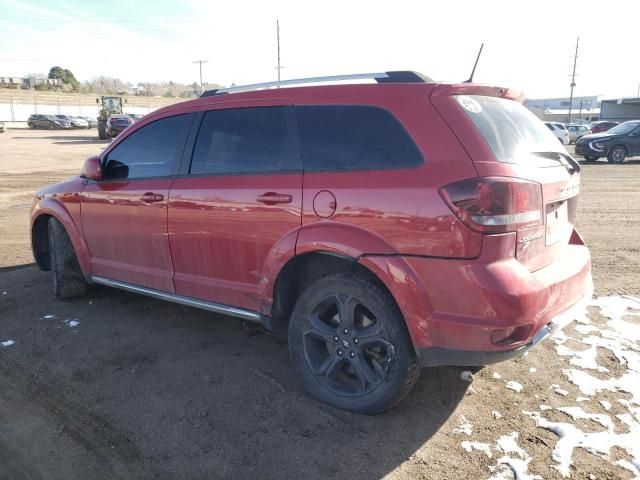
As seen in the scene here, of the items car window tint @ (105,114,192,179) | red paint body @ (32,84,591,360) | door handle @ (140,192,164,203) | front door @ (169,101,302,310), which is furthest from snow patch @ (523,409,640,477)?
car window tint @ (105,114,192,179)

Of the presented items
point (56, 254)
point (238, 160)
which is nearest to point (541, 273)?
point (238, 160)

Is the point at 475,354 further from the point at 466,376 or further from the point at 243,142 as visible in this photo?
the point at 243,142

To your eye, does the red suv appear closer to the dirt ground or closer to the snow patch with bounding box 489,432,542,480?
the dirt ground

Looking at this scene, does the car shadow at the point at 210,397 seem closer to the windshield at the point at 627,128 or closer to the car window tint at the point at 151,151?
the car window tint at the point at 151,151

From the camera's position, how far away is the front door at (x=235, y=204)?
3.28m

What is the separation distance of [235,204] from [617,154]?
20.0m


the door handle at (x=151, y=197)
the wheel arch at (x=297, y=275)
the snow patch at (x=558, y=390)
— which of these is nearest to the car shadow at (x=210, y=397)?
the wheel arch at (x=297, y=275)

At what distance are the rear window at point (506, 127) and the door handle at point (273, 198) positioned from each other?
1157 millimetres

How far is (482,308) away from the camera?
2582mm

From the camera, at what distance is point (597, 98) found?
121 m

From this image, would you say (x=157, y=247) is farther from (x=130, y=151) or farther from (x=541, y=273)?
(x=541, y=273)

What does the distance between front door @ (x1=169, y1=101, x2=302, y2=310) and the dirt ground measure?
583 mm

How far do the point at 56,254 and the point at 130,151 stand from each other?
1.46 m

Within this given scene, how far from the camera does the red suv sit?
263 cm
